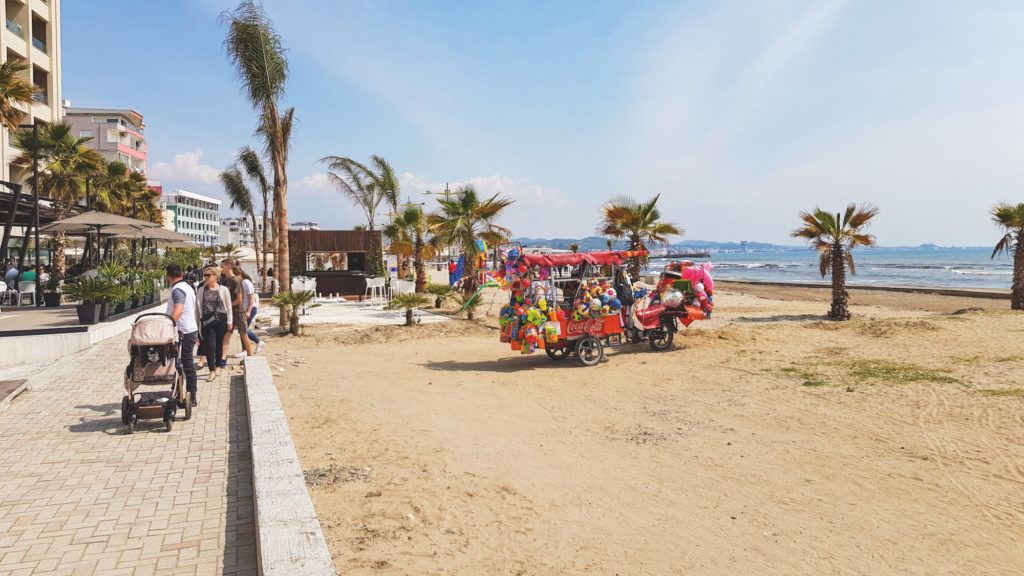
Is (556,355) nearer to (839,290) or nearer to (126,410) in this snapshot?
(126,410)

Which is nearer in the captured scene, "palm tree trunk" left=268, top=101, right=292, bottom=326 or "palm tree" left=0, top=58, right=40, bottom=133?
"palm tree" left=0, top=58, right=40, bottom=133

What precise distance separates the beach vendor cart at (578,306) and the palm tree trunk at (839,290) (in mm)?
8422

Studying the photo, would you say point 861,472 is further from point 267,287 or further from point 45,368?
point 267,287

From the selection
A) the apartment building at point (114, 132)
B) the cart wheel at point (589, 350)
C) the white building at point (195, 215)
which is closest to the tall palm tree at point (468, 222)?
the cart wheel at point (589, 350)

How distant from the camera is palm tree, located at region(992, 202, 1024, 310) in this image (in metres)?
18.3

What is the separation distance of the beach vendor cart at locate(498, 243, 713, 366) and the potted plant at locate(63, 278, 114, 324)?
325 inches

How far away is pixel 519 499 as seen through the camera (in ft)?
15.5

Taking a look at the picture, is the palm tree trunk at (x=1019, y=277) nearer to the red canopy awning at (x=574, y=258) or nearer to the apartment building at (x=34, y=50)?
the red canopy awning at (x=574, y=258)

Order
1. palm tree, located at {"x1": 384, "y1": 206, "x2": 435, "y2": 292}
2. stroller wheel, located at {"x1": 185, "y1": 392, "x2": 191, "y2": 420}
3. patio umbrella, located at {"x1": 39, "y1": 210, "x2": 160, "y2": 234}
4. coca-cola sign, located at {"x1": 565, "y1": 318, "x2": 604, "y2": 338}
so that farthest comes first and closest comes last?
palm tree, located at {"x1": 384, "y1": 206, "x2": 435, "y2": 292}
patio umbrella, located at {"x1": 39, "y1": 210, "x2": 160, "y2": 234}
coca-cola sign, located at {"x1": 565, "y1": 318, "x2": 604, "y2": 338}
stroller wheel, located at {"x1": 185, "y1": 392, "x2": 191, "y2": 420}

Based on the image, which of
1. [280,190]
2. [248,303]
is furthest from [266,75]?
[248,303]

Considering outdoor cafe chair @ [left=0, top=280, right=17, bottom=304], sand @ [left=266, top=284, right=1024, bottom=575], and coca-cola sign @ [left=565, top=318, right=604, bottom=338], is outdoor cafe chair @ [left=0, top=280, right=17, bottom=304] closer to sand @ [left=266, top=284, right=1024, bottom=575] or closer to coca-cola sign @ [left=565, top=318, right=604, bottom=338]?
sand @ [left=266, top=284, right=1024, bottom=575]

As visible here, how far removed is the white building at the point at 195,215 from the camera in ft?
342

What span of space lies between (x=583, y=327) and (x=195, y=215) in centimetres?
11827

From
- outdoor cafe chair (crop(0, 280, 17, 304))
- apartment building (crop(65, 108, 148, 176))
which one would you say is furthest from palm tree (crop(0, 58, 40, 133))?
apartment building (crop(65, 108, 148, 176))
